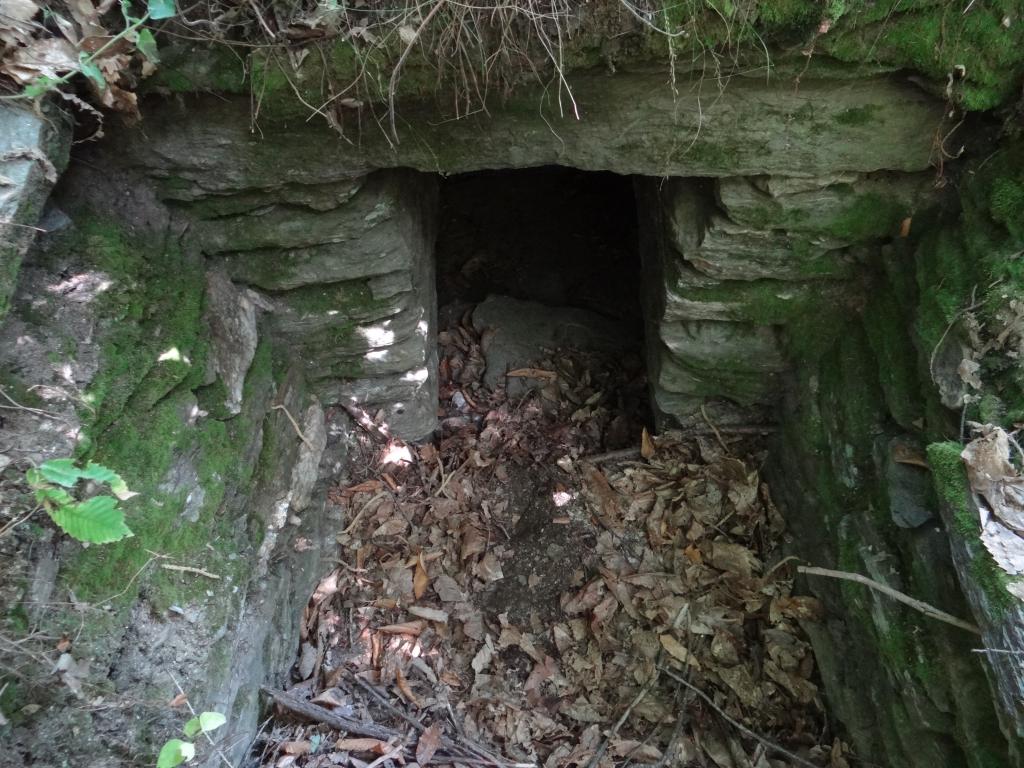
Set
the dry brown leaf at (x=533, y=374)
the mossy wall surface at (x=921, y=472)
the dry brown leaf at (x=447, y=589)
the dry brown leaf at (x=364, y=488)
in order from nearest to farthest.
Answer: the mossy wall surface at (x=921, y=472) < the dry brown leaf at (x=447, y=589) < the dry brown leaf at (x=364, y=488) < the dry brown leaf at (x=533, y=374)

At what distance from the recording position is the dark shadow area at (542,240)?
453cm

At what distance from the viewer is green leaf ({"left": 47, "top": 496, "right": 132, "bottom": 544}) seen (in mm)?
1562

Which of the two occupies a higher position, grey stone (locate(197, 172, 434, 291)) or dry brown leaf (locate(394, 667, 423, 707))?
grey stone (locate(197, 172, 434, 291))

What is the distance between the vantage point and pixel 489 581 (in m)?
3.22

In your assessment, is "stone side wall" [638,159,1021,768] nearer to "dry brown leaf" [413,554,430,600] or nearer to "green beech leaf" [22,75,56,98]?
"dry brown leaf" [413,554,430,600]

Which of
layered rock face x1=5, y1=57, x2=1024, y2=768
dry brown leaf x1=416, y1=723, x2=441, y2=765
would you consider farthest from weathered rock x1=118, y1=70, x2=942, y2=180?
dry brown leaf x1=416, y1=723, x2=441, y2=765

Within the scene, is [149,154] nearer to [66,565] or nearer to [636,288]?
[66,565]

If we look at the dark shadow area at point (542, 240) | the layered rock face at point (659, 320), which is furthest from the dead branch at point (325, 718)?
the dark shadow area at point (542, 240)

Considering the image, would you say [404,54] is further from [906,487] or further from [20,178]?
[906,487]

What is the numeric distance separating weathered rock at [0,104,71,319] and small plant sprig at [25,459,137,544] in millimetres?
443

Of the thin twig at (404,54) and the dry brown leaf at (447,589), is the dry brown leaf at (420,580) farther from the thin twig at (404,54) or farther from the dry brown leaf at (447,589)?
the thin twig at (404,54)

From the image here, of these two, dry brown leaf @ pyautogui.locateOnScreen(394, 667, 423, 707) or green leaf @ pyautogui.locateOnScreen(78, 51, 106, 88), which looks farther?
dry brown leaf @ pyautogui.locateOnScreen(394, 667, 423, 707)

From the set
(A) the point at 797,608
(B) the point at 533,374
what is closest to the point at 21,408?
(B) the point at 533,374

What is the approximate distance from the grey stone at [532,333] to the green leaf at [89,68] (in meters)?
2.55
